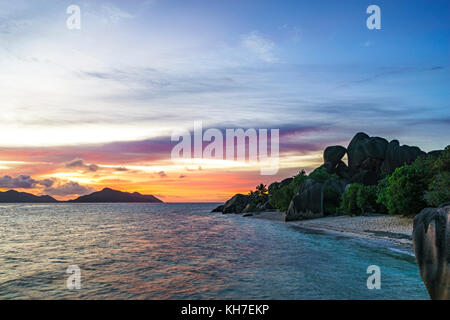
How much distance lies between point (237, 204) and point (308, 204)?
70300mm

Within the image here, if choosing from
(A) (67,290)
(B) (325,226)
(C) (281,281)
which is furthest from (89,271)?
(B) (325,226)

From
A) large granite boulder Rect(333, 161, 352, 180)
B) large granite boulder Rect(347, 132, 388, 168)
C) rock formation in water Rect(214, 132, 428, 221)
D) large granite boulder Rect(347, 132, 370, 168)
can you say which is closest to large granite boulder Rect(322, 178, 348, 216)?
rock formation in water Rect(214, 132, 428, 221)

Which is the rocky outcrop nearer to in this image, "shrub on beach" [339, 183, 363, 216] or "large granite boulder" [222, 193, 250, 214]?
"large granite boulder" [222, 193, 250, 214]

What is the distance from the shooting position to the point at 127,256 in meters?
27.2

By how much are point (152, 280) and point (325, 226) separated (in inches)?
1482

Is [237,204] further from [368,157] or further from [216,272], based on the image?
[216,272]

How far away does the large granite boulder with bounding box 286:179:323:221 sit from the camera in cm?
6309

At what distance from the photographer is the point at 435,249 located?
1070 centimetres

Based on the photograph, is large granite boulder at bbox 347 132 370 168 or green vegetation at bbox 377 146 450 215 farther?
large granite boulder at bbox 347 132 370 168

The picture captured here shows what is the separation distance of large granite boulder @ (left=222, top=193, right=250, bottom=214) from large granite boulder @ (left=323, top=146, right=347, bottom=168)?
125ft

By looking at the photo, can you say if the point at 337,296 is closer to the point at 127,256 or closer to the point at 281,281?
the point at 281,281

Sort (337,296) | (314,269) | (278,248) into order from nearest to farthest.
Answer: (337,296), (314,269), (278,248)

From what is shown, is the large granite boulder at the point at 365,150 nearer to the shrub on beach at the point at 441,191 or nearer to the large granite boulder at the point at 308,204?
the large granite boulder at the point at 308,204

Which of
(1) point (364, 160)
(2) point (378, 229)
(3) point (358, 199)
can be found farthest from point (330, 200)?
(1) point (364, 160)
